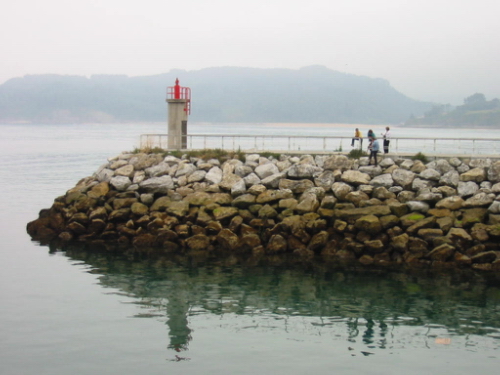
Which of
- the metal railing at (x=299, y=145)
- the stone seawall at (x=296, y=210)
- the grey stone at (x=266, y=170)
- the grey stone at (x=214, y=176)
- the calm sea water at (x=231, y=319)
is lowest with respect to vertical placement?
the calm sea water at (x=231, y=319)

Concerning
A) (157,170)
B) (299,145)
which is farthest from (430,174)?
(157,170)

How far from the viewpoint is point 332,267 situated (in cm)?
2267

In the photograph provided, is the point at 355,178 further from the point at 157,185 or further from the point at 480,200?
the point at 157,185

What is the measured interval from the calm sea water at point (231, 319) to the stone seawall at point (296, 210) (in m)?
1.83

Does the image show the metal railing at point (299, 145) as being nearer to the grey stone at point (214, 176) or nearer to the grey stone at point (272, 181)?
the grey stone at point (214, 176)

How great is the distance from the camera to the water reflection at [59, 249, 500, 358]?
16.2m

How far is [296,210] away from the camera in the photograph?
83.1 feet

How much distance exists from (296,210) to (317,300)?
682 centimetres

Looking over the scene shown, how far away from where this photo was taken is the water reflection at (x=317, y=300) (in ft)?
53.2

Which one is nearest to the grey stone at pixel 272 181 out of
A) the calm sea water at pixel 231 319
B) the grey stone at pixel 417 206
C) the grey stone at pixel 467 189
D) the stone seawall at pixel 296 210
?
the stone seawall at pixel 296 210

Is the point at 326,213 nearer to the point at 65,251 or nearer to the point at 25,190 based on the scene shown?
the point at 65,251

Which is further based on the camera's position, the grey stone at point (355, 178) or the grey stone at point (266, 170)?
the grey stone at point (266, 170)

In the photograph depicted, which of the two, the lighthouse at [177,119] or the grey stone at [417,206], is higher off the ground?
the lighthouse at [177,119]

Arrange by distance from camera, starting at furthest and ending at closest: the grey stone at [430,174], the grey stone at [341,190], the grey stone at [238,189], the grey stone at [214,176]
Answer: the grey stone at [214,176]
the grey stone at [238,189]
the grey stone at [430,174]
the grey stone at [341,190]
